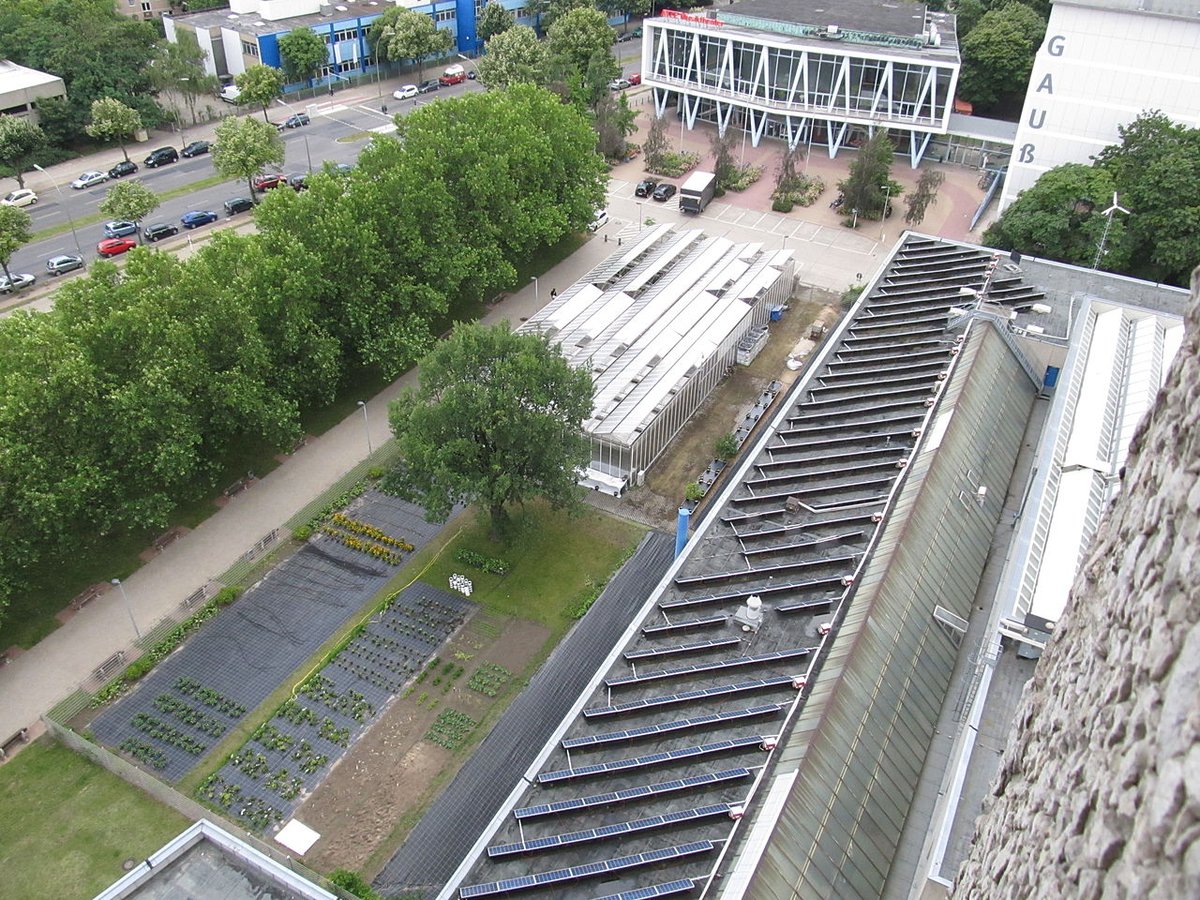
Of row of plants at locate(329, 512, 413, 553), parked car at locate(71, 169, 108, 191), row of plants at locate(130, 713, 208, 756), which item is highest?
parked car at locate(71, 169, 108, 191)

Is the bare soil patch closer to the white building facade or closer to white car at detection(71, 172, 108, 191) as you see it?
white car at detection(71, 172, 108, 191)

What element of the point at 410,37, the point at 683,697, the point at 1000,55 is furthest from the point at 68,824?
the point at 1000,55

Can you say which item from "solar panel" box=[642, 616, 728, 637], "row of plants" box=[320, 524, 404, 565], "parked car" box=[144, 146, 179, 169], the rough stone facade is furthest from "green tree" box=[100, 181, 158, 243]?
the rough stone facade

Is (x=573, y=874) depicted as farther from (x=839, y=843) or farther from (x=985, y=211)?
(x=985, y=211)

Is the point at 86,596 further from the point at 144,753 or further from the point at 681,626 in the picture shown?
the point at 681,626

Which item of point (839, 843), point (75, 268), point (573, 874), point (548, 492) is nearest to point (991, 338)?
point (548, 492)

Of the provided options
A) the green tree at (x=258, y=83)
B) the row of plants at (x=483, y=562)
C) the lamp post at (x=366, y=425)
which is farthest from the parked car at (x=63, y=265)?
the row of plants at (x=483, y=562)

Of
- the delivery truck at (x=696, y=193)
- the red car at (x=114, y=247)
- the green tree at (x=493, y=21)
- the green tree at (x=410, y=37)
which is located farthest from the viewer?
the green tree at (x=493, y=21)

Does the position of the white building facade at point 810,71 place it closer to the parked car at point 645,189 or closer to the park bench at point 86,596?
the parked car at point 645,189
